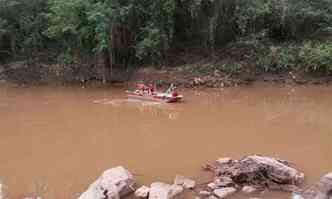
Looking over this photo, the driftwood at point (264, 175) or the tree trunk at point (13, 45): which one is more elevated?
the tree trunk at point (13, 45)

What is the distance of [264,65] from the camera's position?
17031 mm

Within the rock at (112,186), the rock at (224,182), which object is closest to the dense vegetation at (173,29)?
Result: the rock at (112,186)

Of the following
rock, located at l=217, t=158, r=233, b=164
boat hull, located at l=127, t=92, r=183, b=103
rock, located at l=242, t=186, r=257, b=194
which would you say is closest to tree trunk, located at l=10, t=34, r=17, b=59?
boat hull, located at l=127, t=92, r=183, b=103

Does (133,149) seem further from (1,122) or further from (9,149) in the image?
(1,122)

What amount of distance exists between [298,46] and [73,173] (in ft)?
42.5

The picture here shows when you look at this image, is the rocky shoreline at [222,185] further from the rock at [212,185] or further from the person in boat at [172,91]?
the person in boat at [172,91]

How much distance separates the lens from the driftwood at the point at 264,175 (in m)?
6.66

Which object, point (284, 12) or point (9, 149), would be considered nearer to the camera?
point (9, 149)

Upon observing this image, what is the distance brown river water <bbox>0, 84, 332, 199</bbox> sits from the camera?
7754 mm

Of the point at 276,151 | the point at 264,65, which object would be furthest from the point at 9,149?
the point at 264,65

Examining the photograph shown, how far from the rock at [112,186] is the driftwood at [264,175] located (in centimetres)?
154

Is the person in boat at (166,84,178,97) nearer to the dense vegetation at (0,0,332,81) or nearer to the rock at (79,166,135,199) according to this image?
the dense vegetation at (0,0,332,81)

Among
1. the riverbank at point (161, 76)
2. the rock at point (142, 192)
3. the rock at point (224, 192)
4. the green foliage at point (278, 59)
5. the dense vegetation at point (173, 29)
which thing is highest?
the dense vegetation at point (173, 29)

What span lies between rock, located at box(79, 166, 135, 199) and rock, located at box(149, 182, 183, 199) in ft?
1.43
